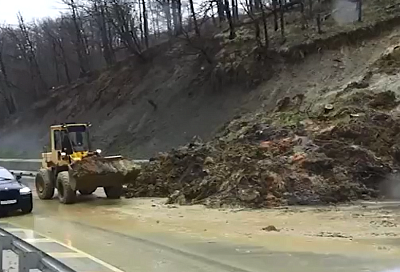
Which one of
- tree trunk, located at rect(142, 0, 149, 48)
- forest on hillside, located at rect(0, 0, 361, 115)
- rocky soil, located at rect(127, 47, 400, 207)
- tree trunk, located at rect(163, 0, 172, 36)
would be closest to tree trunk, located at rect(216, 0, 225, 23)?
forest on hillside, located at rect(0, 0, 361, 115)

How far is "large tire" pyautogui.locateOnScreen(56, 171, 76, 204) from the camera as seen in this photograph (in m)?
23.0

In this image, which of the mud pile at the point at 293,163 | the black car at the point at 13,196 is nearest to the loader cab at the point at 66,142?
the mud pile at the point at 293,163

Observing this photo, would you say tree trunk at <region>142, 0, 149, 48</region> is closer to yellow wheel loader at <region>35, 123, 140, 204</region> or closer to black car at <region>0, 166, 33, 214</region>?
yellow wheel loader at <region>35, 123, 140, 204</region>

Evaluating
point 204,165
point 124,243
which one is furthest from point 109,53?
point 124,243

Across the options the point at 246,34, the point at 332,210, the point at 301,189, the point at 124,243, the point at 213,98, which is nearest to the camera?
the point at 124,243

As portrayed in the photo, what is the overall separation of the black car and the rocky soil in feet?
14.7

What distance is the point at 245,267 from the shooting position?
10.8m

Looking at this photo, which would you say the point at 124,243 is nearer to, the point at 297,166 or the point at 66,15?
the point at 297,166

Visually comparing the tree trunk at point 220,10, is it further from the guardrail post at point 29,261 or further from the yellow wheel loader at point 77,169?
the guardrail post at point 29,261

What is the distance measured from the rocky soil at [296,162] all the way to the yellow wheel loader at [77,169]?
162 cm

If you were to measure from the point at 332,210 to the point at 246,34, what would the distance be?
28026mm

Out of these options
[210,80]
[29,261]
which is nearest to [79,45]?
[210,80]

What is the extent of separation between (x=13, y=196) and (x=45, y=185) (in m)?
5.29

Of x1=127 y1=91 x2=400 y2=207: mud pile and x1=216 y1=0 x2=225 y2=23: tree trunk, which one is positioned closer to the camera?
x1=127 y1=91 x2=400 y2=207: mud pile
